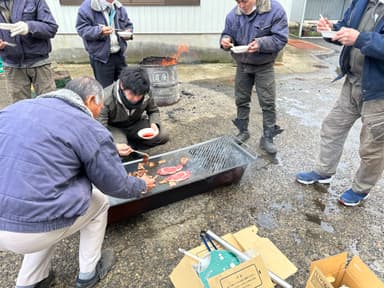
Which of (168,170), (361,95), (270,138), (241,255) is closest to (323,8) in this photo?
(270,138)

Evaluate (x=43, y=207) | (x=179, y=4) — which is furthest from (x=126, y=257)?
(x=179, y=4)

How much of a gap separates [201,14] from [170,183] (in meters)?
5.59

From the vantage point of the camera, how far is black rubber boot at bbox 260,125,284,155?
347cm

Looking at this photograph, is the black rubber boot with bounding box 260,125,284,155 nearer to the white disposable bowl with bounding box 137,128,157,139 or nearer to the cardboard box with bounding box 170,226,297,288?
the white disposable bowl with bounding box 137,128,157,139

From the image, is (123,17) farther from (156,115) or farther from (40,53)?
(156,115)

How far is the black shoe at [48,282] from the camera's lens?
1.83 meters

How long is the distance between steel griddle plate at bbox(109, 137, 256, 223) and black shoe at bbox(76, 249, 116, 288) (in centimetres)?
27

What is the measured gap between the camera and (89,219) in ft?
5.79

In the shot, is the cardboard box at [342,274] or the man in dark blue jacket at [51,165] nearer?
the man in dark blue jacket at [51,165]

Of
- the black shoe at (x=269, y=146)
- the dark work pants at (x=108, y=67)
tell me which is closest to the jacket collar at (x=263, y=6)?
the black shoe at (x=269, y=146)

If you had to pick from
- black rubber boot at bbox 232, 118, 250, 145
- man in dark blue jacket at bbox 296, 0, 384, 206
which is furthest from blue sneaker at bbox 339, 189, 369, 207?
black rubber boot at bbox 232, 118, 250, 145

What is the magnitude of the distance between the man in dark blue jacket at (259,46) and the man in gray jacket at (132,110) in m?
1.11

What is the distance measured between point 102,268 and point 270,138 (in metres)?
2.39

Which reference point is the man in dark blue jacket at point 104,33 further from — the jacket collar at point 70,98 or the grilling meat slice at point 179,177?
the jacket collar at point 70,98
